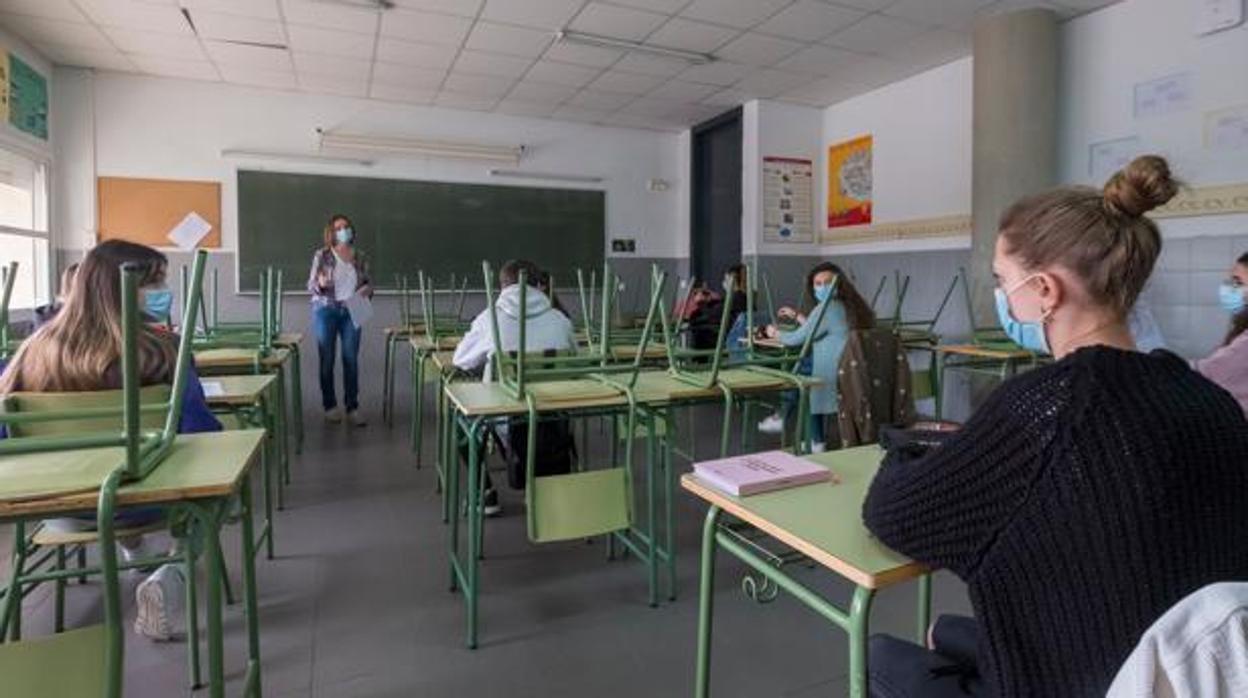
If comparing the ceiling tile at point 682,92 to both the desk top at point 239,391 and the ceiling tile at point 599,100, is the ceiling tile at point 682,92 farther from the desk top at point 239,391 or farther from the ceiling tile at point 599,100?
the desk top at point 239,391

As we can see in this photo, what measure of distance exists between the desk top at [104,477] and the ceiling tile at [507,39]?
369cm

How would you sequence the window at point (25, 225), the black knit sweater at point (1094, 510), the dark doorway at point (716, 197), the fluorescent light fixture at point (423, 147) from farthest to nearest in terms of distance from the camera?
the dark doorway at point (716, 197)
the fluorescent light fixture at point (423, 147)
the window at point (25, 225)
the black knit sweater at point (1094, 510)

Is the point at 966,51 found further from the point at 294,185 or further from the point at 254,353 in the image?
the point at 294,185

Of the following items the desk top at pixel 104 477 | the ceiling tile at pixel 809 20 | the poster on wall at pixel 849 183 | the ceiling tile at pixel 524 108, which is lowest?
the desk top at pixel 104 477

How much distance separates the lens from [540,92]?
5.65 metres

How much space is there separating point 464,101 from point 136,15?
92.5 inches

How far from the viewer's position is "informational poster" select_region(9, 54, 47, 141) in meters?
4.42

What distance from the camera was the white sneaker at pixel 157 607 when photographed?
6.33ft

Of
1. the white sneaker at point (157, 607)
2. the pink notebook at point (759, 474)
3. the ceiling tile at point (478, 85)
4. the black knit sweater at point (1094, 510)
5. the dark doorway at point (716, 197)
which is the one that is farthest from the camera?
the dark doorway at point (716, 197)

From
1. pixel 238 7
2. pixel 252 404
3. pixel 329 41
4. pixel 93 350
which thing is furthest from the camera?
pixel 329 41

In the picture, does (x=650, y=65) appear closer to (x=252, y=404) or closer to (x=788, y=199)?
(x=788, y=199)

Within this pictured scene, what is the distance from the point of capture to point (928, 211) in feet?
16.7

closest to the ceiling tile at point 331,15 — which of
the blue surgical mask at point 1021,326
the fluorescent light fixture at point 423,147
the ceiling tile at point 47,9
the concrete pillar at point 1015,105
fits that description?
the ceiling tile at point 47,9

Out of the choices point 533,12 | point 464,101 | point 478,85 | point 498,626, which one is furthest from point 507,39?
point 498,626
